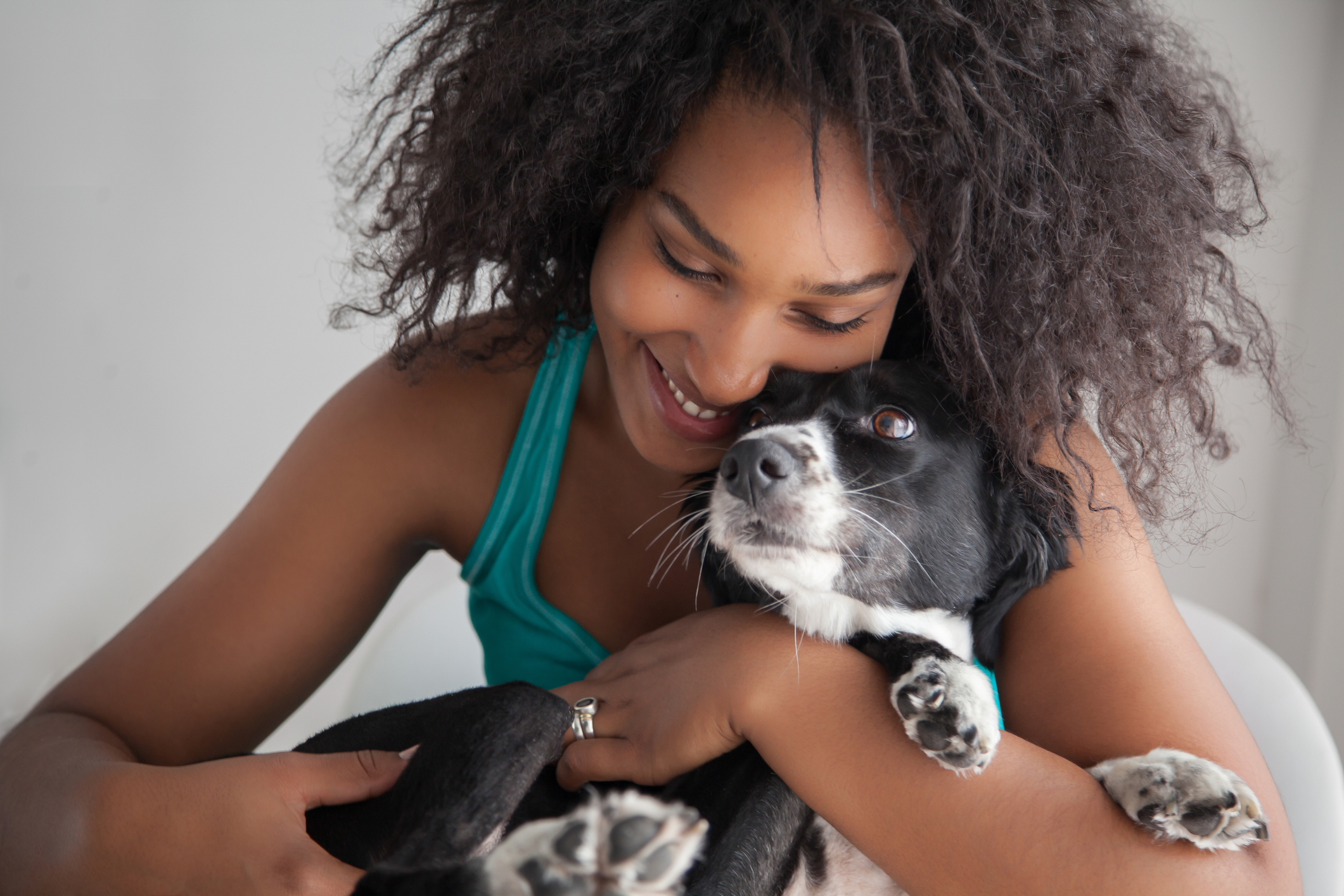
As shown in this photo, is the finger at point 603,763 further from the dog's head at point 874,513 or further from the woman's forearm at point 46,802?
the woman's forearm at point 46,802

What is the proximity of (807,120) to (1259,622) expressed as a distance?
2.19 metres

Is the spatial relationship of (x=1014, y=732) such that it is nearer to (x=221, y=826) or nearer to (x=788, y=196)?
(x=788, y=196)

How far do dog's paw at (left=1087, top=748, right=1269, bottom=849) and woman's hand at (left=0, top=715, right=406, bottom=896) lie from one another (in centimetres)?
83

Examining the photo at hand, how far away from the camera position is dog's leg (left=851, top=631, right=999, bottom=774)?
1029mm

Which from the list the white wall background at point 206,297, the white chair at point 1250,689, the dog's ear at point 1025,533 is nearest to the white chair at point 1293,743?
the white chair at point 1250,689

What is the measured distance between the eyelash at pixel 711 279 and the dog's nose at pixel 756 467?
0.48 ft

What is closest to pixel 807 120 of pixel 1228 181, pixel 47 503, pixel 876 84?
pixel 876 84

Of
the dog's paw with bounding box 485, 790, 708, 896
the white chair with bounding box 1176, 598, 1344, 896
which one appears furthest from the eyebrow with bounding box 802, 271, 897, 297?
the white chair with bounding box 1176, 598, 1344, 896

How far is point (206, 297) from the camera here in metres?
2.44

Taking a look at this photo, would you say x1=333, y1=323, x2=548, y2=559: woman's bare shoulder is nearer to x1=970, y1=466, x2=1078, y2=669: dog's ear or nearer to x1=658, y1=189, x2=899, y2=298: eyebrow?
x1=658, y1=189, x2=899, y2=298: eyebrow

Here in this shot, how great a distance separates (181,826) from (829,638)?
0.78 meters

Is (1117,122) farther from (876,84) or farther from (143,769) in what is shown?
(143,769)

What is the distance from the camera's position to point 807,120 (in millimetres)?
991

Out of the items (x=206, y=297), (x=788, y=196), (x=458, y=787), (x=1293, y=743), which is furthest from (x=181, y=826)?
(x=206, y=297)
